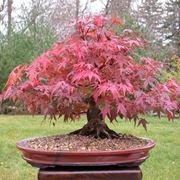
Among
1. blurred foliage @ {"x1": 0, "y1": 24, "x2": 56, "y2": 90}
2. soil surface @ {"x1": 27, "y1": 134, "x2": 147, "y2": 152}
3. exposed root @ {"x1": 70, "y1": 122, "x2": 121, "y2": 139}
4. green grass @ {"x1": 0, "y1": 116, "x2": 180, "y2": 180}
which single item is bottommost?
green grass @ {"x1": 0, "y1": 116, "x2": 180, "y2": 180}

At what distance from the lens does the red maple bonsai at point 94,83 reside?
7.17 ft

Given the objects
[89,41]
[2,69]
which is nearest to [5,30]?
[2,69]

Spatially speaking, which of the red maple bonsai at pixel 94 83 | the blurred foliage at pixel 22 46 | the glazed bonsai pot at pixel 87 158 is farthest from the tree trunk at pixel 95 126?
the blurred foliage at pixel 22 46

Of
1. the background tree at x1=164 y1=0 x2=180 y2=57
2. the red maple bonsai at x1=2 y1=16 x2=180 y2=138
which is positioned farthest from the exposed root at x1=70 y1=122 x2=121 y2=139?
the background tree at x1=164 y1=0 x2=180 y2=57

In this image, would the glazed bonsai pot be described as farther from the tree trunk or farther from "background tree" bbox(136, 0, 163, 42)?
"background tree" bbox(136, 0, 163, 42)

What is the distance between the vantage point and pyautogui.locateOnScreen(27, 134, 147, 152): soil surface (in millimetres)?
2141

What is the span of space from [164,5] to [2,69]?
11.3m

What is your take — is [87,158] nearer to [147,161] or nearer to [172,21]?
[147,161]

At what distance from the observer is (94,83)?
2209 mm

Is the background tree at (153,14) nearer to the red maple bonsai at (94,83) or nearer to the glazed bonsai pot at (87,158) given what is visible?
the red maple bonsai at (94,83)

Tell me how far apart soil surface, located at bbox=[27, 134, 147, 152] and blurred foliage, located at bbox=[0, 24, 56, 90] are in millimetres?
9310

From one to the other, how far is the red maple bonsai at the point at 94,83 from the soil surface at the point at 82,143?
90mm

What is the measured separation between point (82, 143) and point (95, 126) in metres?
0.20

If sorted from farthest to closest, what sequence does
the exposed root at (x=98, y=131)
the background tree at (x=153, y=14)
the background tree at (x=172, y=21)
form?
the background tree at (x=153, y=14)
the background tree at (x=172, y=21)
the exposed root at (x=98, y=131)
